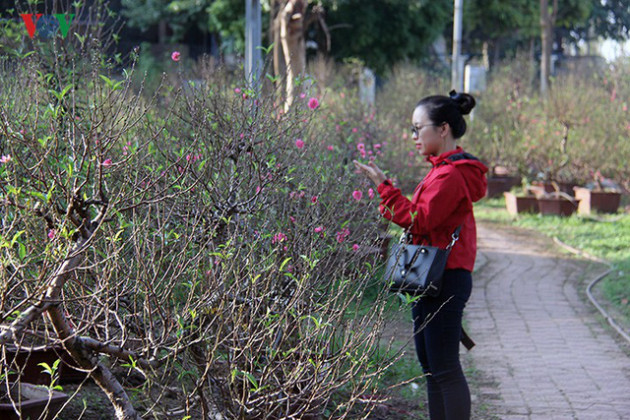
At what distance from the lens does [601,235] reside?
14.1 meters

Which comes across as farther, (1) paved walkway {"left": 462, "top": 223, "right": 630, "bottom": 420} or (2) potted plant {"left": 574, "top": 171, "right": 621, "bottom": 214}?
(2) potted plant {"left": 574, "top": 171, "right": 621, "bottom": 214}

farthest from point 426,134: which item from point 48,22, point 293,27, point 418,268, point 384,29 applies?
point 384,29

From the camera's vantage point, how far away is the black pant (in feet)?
14.4

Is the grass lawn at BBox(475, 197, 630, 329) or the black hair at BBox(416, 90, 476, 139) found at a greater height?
the black hair at BBox(416, 90, 476, 139)

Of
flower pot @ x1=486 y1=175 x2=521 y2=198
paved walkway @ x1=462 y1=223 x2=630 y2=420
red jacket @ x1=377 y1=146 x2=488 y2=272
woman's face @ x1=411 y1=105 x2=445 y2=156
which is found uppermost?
woman's face @ x1=411 y1=105 x2=445 y2=156

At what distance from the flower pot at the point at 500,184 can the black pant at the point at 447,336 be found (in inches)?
635

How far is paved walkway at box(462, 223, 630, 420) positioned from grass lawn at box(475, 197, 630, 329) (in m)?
0.32

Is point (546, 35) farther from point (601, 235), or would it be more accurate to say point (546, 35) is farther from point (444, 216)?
point (444, 216)

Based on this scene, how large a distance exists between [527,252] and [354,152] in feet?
11.5

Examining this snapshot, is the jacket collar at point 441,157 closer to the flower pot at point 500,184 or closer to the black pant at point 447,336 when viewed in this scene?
the black pant at point 447,336

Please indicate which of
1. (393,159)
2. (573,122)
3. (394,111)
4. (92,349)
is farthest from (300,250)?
(394,111)

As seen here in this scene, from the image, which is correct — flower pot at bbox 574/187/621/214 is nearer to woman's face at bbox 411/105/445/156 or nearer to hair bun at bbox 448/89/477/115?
hair bun at bbox 448/89/477/115

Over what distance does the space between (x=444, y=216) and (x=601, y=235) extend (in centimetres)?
1041

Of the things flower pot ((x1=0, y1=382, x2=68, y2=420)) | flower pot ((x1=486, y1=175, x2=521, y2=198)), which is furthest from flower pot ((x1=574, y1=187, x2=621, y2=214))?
flower pot ((x1=0, y1=382, x2=68, y2=420))
